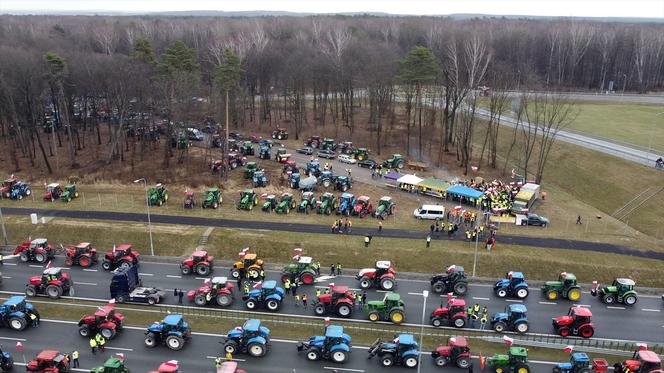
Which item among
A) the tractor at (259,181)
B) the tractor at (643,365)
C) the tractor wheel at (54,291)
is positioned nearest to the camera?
the tractor at (643,365)

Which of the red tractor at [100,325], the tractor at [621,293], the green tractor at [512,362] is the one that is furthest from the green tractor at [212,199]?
the tractor at [621,293]

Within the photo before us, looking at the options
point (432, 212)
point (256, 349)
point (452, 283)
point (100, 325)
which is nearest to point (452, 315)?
point (452, 283)

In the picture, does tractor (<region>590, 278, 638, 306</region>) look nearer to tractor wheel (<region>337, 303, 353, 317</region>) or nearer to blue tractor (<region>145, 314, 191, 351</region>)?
tractor wheel (<region>337, 303, 353, 317</region>)

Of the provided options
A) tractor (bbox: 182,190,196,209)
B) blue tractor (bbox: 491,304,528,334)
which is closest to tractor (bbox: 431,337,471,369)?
blue tractor (bbox: 491,304,528,334)

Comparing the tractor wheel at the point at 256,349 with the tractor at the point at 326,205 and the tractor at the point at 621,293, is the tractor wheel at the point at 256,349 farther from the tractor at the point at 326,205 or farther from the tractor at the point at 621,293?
the tractor at the point at 621,293

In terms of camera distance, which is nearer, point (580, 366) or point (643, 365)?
point (643, 365)

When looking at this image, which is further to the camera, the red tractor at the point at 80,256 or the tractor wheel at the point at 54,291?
the red tractor at the point at 80,256

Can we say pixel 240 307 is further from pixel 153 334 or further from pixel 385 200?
pixel 385 200

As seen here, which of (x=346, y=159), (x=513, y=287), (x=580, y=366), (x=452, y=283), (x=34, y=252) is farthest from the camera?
(x=346, y=159)

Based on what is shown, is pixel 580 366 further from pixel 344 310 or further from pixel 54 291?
pixel 54 291
